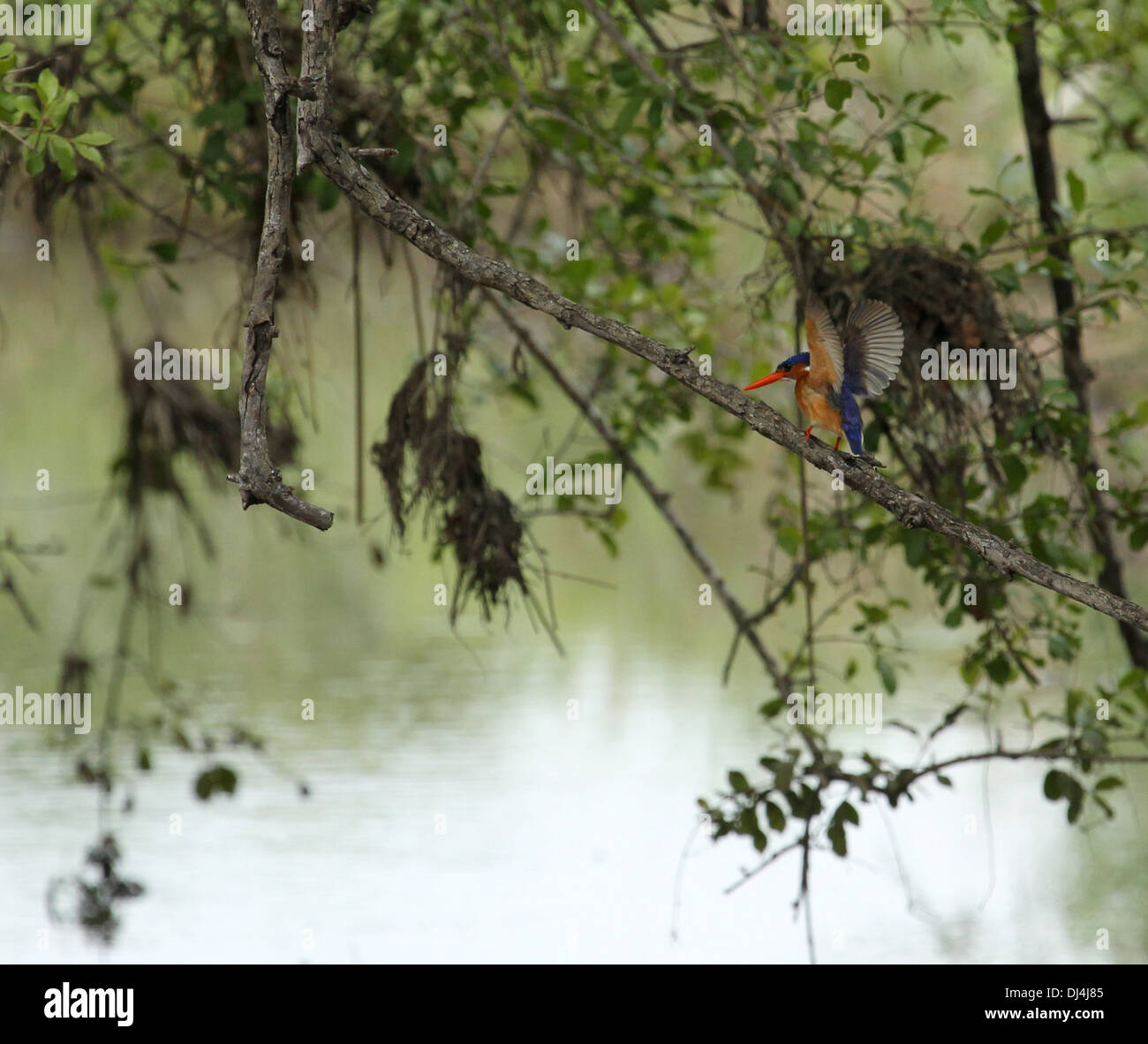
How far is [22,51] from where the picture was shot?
3.72 metres

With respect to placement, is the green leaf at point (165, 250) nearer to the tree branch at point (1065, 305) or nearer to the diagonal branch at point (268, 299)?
the diagonal branch at point (268, 299)

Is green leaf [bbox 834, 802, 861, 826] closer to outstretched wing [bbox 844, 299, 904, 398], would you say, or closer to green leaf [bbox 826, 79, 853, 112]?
outstretched wing [bbox 844, 299, 904, 398]

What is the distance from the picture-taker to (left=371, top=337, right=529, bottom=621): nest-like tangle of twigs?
3.06 m

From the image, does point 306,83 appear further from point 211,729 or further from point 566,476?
point 211,729

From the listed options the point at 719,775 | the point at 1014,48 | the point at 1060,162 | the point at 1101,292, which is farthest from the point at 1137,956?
the point at 1060,162

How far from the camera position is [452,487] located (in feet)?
10.1

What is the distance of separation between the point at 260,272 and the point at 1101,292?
2.05 metres

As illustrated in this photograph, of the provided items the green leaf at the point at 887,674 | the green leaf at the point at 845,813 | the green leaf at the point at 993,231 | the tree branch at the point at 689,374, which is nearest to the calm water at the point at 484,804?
the green leaf at the point at 887,674

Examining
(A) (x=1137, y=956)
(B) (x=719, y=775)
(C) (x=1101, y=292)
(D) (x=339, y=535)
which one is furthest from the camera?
(D) (x=339, y=535)

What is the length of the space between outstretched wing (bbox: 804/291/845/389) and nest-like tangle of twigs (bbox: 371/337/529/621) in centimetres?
109

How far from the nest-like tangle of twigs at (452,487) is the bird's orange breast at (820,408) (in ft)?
3.49

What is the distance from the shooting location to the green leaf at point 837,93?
2.77 meters

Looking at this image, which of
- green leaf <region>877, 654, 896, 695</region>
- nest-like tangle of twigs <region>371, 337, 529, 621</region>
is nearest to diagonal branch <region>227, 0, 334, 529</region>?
nest-like tangle of twigs <region>371, 337, 529, 621</region>

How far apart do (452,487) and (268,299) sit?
1395 mm
